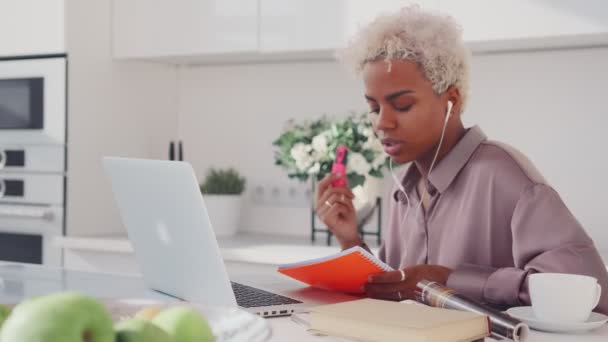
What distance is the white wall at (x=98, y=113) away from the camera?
2.63 meters

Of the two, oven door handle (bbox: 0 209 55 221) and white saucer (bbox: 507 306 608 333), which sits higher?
white saucer (bbox: 507 306 608 333)

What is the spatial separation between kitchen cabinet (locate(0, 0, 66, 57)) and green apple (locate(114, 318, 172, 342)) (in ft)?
7.29

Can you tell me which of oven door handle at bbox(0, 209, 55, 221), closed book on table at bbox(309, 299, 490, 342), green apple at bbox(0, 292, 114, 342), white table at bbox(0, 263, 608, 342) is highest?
green apple at bbox(0, 292, 114, 342)

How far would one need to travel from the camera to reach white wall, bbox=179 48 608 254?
2490 mm

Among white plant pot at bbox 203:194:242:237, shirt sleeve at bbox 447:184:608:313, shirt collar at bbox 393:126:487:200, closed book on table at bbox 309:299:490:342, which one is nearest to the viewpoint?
closed book on table at bbox 309:299:490:342

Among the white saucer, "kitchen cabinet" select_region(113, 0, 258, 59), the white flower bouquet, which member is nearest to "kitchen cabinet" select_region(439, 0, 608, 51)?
the white flower bouquet

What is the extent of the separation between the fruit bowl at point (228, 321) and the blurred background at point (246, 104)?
5.30 ft

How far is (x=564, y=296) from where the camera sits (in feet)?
3.42

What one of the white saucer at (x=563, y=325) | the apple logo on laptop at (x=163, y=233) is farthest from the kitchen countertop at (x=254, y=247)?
the white saucer at (x=563, y=325)

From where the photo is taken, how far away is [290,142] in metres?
2.60

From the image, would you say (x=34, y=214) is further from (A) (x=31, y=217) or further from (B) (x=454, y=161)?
(B) (x=454, y=161)

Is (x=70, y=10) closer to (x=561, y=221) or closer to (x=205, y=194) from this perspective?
(x=205, y=194)

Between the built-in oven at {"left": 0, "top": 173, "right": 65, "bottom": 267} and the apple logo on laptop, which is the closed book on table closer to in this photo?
the apple logo on laptop

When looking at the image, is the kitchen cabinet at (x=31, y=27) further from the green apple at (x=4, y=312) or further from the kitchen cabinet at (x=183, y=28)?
the green apple at (x=4, y=312)
